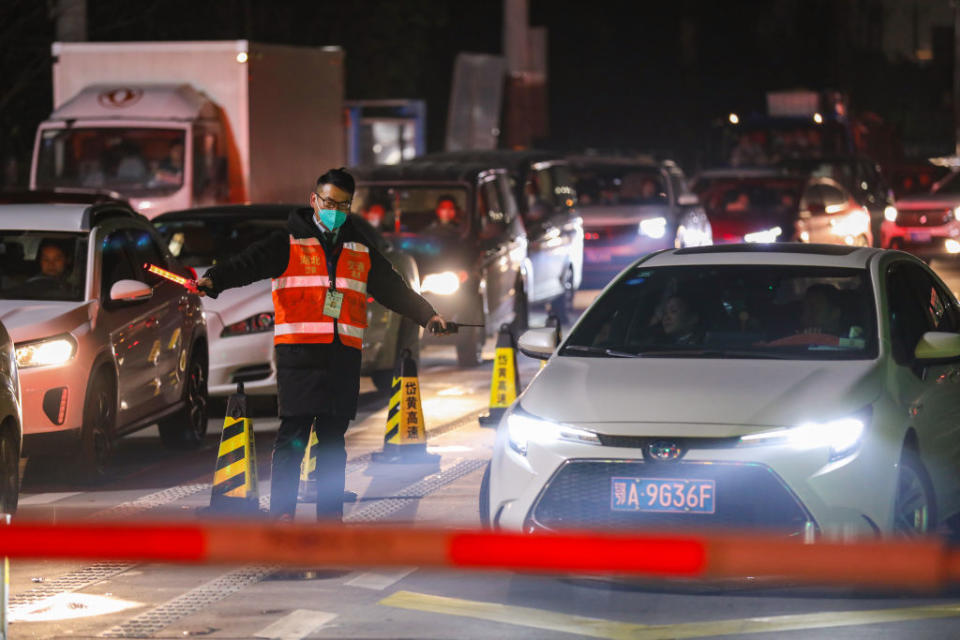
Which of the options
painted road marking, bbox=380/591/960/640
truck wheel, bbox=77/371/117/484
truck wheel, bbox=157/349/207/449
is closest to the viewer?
painted road marking, bbox=380/591/960/640

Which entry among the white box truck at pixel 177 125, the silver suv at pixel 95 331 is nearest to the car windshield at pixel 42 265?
the silver suv at pixel 95 331

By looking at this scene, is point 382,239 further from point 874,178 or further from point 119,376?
point 874,178

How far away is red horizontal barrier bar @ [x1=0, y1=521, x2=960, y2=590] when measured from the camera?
4.31m

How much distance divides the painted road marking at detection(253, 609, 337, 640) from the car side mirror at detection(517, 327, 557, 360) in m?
1.87

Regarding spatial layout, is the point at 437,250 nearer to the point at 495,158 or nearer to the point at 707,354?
the point at 495,158

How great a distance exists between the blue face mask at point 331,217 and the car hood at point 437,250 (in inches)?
368

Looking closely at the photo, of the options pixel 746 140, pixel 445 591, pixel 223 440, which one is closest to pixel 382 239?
pixel 223 440

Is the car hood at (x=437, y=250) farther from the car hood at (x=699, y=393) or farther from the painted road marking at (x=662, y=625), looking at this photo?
the painted road marking at (x=662, y=625)

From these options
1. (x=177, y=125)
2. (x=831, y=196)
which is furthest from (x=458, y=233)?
(x=831, y=196)

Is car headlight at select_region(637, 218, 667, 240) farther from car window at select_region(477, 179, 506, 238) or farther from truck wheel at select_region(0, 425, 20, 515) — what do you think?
truck wheel at select_region(0, 425, 20, 515)

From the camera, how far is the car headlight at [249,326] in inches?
576

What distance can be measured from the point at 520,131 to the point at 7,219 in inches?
1375

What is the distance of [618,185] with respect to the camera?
28.0 meters

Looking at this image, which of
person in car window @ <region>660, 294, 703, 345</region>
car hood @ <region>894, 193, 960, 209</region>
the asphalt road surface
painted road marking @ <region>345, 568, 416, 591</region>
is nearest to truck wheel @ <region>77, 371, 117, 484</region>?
the asphalt road surface
